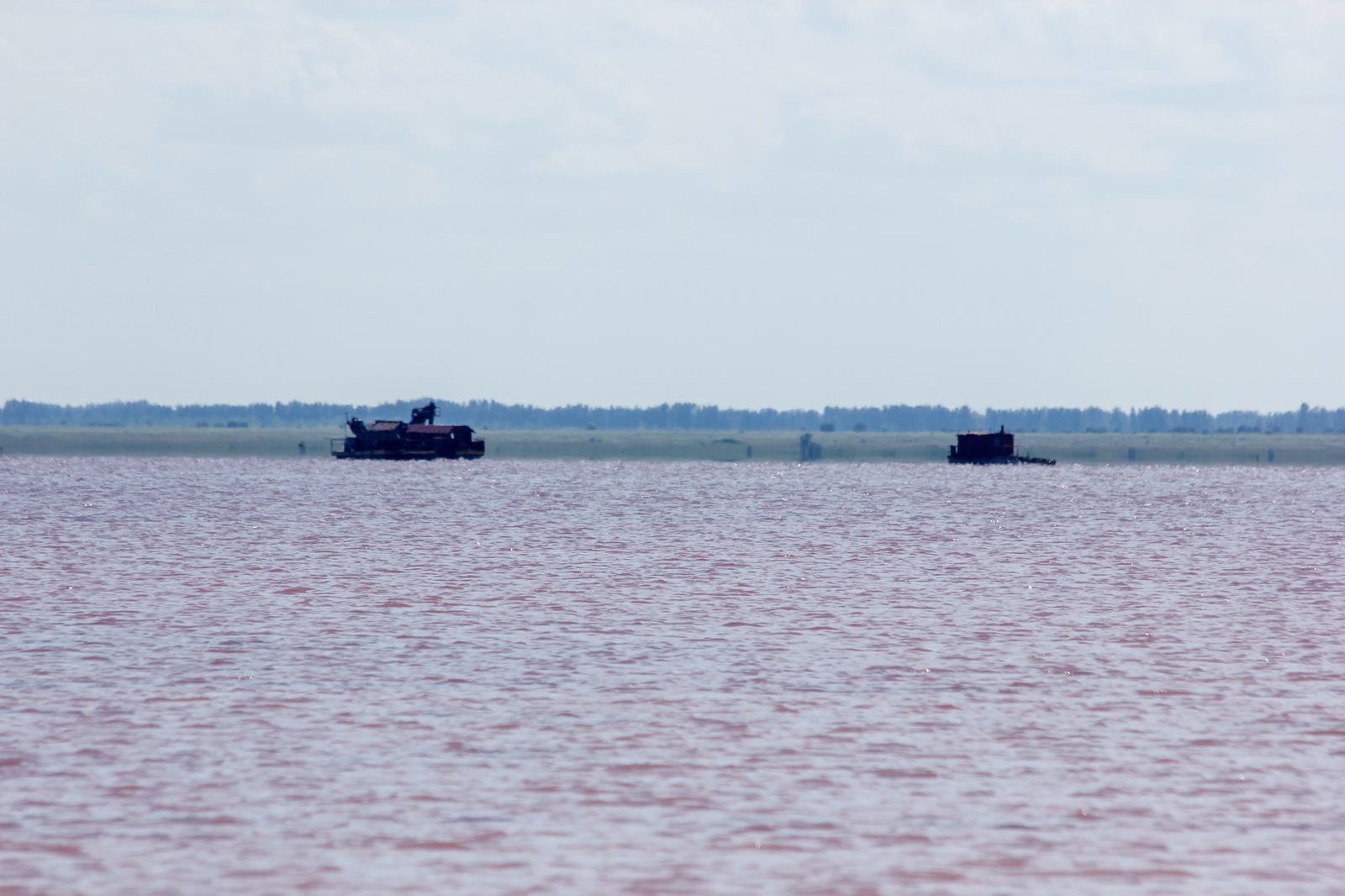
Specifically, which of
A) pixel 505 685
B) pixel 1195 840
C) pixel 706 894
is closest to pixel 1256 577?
pixel 505 685

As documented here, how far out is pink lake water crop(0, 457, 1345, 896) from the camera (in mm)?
13422

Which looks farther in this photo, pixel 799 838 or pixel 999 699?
pixel 999 699

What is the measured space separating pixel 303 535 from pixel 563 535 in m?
11.5

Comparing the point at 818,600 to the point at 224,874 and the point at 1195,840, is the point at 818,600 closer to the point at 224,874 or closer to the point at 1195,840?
the point at 1195,840

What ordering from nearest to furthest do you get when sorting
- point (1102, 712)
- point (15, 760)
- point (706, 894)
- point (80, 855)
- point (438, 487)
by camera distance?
point (706, 894)
point (80, 855)
point (15, 760)
point (1102, 712)
point (438, 487)

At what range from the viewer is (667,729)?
64.1ft

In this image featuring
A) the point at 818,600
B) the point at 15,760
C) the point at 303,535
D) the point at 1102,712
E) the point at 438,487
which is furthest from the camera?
the point at 438,487

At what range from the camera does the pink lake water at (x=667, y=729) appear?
13.4 metres

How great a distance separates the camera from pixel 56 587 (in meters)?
38.8

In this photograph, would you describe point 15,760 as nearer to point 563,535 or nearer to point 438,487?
point 563,535

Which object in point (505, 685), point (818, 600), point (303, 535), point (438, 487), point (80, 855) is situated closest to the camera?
point (80, 855)

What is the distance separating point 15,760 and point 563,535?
162 ft

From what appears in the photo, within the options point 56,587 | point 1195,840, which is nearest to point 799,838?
point 1195,840

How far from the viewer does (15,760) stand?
17359 mm
